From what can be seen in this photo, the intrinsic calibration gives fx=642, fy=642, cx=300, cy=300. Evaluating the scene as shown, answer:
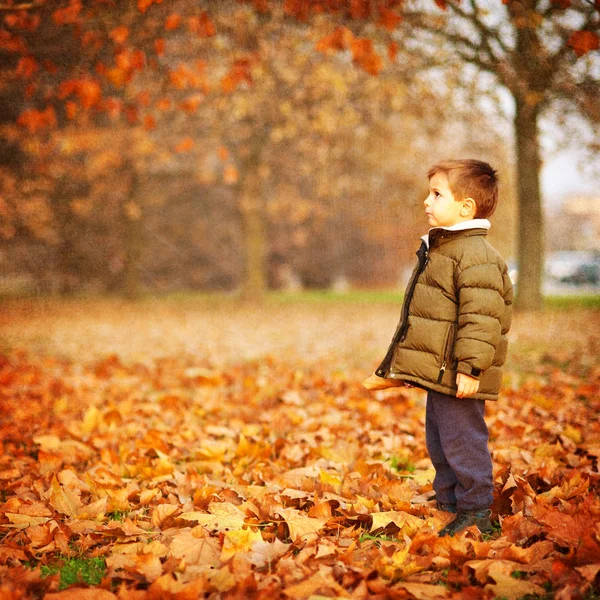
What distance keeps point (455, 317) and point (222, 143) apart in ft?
49.1

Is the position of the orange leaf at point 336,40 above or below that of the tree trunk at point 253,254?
above

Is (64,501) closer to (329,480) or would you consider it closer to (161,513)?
(161,513)

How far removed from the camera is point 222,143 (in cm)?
1698

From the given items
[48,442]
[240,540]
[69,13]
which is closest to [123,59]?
[69,13]

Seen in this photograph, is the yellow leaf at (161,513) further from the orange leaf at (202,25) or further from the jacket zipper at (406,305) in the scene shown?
the orange leaf at (202,25)

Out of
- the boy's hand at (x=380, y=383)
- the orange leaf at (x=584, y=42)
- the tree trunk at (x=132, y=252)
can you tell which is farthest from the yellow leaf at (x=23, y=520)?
the tree trunk at (x=132, y=252)

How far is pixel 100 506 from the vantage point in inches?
121

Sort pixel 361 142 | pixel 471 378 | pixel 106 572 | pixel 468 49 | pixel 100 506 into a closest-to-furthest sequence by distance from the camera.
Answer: pixel 106 572
pixel 471 378
pixel 100 506
pixel 468 49
pixel 361 142

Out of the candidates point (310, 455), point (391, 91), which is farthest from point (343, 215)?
point (310, 455)

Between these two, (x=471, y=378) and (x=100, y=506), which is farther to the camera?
(x=100, y=506)

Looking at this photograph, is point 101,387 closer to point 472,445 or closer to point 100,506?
point 100,506

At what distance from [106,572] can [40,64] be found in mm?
6522

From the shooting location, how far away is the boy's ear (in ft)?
9.73

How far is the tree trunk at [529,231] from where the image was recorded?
11586mm
